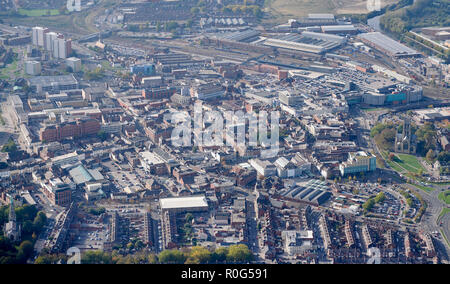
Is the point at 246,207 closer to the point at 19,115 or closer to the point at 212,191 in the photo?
the point at 212,191

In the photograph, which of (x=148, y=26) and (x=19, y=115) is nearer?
(x=19, y=115)

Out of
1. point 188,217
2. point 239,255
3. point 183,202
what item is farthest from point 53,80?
point 239,255

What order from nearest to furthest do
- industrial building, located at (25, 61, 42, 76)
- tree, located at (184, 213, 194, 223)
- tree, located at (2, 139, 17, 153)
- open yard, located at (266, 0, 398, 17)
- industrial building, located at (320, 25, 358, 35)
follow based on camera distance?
tree, located at (184, 213, 194, 223), tree, located at (2, 139, 17, 153), industrial building, located at (25, 61, 42, 76), industrial building, located at (320, 25, 358, 35), open yard, located at (266, 0, 398, 17)

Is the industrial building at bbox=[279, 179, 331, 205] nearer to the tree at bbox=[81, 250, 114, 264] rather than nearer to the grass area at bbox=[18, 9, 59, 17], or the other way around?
the tree at bbox=[81, 250, 114, 264]

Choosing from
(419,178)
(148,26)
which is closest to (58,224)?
(419,178)

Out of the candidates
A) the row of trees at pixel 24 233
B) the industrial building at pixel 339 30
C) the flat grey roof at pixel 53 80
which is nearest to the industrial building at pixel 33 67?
the flat grey roof at pixel 53 80

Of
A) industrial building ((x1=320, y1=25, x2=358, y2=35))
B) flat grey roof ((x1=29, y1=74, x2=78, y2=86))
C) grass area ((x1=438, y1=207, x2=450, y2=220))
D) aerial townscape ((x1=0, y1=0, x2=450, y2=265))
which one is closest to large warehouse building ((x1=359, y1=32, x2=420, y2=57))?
aerial townscape ((x1=0, y1=0, x2=450, y2=265))
